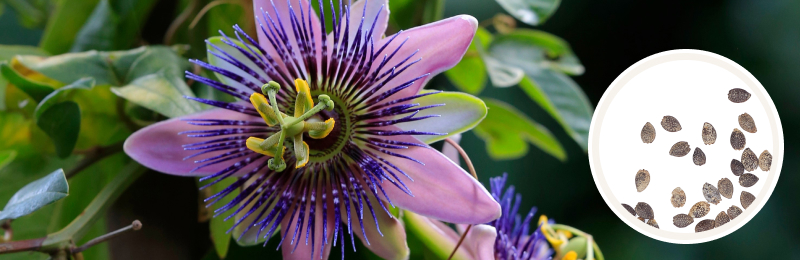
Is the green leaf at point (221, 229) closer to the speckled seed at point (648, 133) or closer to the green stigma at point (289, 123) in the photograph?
the green stigma at point (289, 123)

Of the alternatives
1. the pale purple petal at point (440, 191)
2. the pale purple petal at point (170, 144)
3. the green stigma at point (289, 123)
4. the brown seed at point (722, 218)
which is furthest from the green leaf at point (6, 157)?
the brown seed at point (722, 218)

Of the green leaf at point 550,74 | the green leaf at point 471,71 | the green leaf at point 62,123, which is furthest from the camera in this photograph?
the green leaf at point 471,71

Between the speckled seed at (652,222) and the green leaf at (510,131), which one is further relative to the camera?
the green leaf at (510,131)

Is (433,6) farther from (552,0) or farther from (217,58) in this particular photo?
(217,58)

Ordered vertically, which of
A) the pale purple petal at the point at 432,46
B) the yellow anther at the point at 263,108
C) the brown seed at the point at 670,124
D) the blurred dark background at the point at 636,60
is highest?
the pale purple petal at the point at 432,46

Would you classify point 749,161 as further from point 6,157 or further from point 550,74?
point 6,157

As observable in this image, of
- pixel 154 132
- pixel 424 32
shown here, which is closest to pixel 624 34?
pixel 424 32

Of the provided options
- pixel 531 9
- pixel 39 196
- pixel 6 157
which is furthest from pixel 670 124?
pixel 6 157
